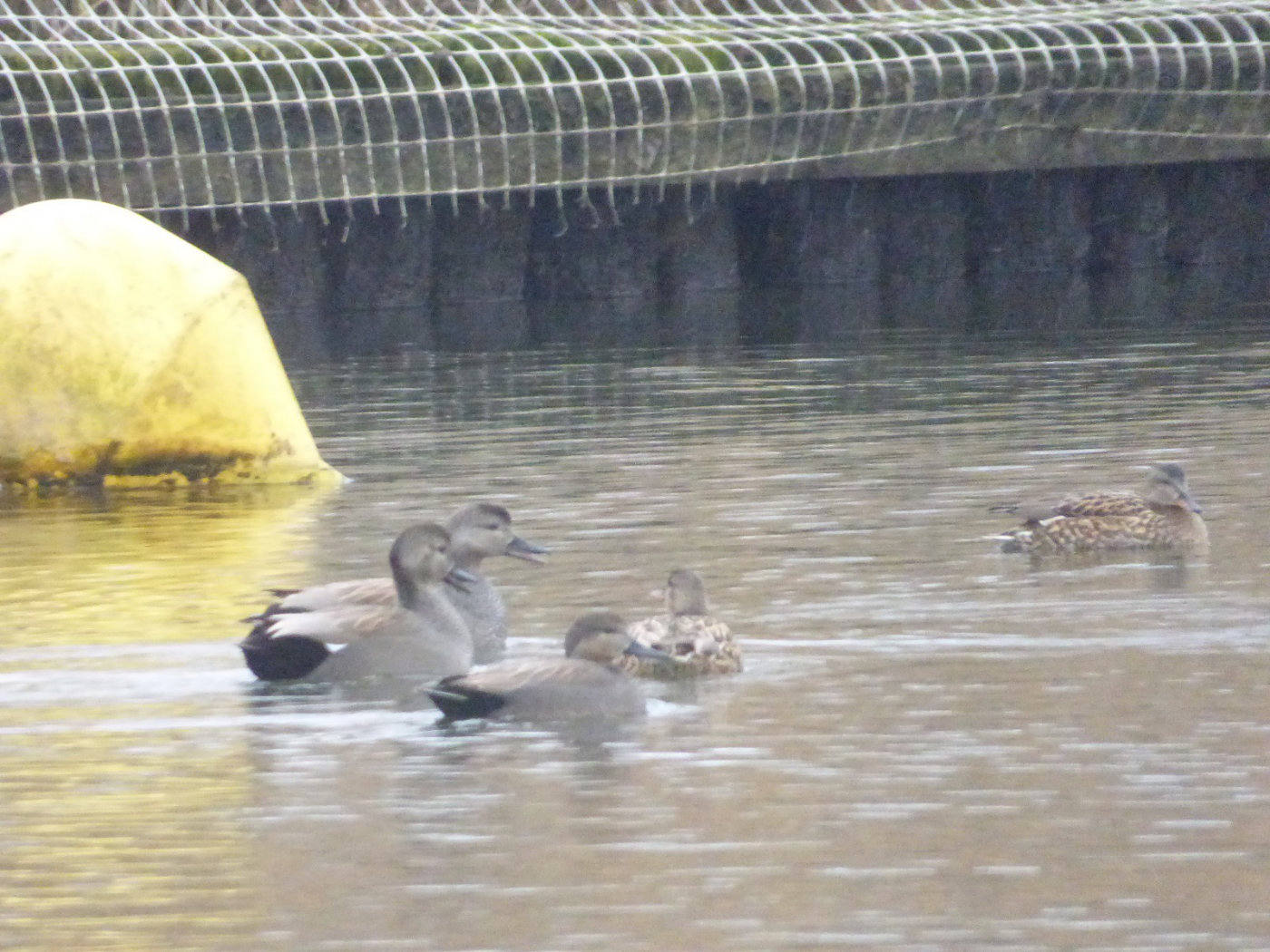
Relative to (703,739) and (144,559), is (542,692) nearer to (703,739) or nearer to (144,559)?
(703,739)

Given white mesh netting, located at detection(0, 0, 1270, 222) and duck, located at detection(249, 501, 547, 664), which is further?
white mesh netting, located at detection(0, 0, 1270, 222)

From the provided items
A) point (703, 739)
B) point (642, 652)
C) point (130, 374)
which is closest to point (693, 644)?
point (642, 652)

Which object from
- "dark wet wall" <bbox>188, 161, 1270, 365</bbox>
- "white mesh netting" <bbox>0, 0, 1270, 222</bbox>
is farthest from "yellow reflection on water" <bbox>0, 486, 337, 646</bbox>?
"dark wet wall" <bbox>188, 161, 1270, 365</bbox>

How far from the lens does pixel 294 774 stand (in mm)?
8336

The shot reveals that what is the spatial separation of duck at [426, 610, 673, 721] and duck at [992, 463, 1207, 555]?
10.5ft

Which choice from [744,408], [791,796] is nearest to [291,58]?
[744,408]

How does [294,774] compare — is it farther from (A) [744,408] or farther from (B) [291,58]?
(B) [291,58]

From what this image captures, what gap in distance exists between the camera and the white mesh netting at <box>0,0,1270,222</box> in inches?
971

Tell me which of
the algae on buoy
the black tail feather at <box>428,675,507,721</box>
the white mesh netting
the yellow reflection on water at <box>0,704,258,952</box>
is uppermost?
the white mesh netting

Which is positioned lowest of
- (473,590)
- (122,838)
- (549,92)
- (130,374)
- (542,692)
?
(122,838)

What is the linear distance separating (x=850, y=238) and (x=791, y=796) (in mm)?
21416

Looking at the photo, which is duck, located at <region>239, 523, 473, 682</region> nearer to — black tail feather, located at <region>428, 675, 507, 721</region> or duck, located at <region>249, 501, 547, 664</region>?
duck, located at <region>249, 501, 547, 664</region>

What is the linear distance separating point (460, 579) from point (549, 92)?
50.8 ft

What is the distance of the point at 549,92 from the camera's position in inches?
1004
